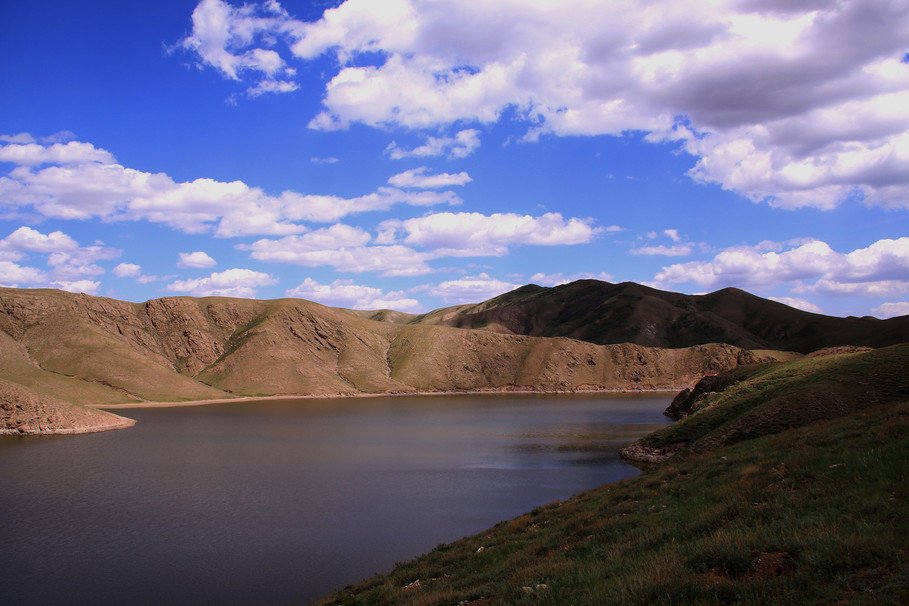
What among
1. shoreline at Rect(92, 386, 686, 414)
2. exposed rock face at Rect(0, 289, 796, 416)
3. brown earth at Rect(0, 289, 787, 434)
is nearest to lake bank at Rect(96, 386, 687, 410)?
shoreline at Rect(92, 386, 686, 414)

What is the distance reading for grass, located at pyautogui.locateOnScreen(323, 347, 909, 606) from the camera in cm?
888

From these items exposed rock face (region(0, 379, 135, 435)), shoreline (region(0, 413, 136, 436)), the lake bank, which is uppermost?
exposed rock face (region(0, 379, 135, 435))

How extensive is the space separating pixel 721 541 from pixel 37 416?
3387 inches

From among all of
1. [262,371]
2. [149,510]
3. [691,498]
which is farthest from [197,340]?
[691,498]

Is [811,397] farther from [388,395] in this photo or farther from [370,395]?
[388,395]

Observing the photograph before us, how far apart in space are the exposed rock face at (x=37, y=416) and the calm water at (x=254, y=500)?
5915 mm

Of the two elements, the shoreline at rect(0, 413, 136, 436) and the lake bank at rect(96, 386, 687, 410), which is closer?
the shoreline at rect(0, 413, 136, 436)

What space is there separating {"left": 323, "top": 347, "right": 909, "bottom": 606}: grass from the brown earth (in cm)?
11136

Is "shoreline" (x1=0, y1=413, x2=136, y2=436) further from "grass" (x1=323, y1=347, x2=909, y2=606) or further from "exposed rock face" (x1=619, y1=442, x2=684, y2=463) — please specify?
"grass" (x1=323, y1=347, x2=909, y2=606)

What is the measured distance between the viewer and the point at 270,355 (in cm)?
15888

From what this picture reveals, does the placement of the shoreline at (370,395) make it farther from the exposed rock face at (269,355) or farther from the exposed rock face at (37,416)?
the exposed rock face at (37,416)

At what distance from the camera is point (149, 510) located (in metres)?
34.9

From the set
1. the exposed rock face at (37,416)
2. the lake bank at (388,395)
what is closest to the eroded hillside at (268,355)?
the lake bank at (388,395)

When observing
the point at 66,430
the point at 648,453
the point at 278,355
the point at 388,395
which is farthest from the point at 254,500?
the point at 278,355
